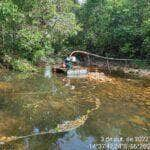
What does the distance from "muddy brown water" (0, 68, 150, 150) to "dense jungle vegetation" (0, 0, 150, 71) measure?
2342mm

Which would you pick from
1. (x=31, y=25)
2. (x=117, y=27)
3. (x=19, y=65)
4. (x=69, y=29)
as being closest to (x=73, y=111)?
(x=19, y=65)

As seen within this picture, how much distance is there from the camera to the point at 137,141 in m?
12.0

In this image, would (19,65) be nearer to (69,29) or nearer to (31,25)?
(31,25)

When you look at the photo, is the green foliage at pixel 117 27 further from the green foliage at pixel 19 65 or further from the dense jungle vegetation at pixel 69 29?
the green foliage at pixel 19 65

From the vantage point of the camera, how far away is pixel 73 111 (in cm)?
1571

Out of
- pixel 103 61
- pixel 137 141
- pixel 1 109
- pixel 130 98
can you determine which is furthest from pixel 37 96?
pixel 103 61

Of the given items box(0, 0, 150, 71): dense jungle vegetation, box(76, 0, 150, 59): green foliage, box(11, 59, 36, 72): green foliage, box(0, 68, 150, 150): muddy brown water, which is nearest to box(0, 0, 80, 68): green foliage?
box(0, 0, 150, 71): dense jungle vegetation

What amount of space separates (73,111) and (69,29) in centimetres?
1228

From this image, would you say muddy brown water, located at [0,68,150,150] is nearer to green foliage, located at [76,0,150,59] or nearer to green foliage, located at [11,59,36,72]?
green foliage, located at [11,59,36,72]

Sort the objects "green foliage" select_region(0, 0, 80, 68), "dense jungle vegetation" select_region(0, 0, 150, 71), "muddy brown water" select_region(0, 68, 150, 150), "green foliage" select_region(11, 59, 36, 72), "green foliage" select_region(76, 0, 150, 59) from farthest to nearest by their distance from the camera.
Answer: "green foliage" select_region(76, 0, 150, 59)
"dense jungle vegetation" select_region(0, 0, 150, 71)
"green foliage" select_region(11, 59, 36, 72)
"green foliage" select_region(0, 0, 80, 68)
"muddy brown water" select_region(0, 68, 150, 150)

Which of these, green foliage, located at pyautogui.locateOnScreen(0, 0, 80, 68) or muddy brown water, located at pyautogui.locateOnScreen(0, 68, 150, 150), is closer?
muddy brown water, located at pyautogui.locateOnScreen(0, 68, 150, 150)

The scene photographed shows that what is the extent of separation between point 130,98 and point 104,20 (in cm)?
Answer: 1650

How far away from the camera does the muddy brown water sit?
12094mm

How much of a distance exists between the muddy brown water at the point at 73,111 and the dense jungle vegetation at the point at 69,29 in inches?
92.2
